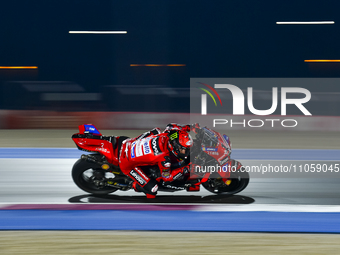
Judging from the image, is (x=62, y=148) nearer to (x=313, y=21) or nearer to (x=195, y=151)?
(x=195, y=151)

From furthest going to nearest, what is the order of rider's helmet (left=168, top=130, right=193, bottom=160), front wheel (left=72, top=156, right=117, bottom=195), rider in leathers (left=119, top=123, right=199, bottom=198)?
front wheel (left=72, top=156, right=117, bottom=195) → rider in leathers (left=119, top=123, right=199, bottom=198) → rider's helmet (left=168, top=130, right=193, bottom=160)

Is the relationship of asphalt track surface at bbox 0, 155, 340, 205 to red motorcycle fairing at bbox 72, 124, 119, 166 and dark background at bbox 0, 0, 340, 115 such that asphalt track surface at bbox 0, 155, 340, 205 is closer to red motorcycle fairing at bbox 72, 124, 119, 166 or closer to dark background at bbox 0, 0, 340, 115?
red motorcycle fairing at bbox 72, 124, 119, 166

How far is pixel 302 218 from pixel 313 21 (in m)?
13.8

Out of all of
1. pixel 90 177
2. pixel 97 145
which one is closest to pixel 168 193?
pixel 90 177

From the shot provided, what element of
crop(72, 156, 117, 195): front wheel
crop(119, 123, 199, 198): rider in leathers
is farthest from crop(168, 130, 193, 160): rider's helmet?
crop(72, 156, 117, 195): front wheel

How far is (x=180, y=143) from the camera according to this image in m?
4.93

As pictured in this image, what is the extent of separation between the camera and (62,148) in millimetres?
10180

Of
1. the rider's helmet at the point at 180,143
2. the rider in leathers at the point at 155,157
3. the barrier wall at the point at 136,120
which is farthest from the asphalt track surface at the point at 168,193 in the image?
the barrier wall at the point at 136,120

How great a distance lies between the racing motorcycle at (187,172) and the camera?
516 centimetres

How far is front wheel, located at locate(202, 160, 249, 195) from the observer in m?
5.35

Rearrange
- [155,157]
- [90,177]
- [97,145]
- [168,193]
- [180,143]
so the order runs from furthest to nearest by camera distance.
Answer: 1. [168,193]
2. [90,177]
3. [97,145]
4. [155,157]
5. [180,143]

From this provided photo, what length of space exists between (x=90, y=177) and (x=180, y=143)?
4.57ft

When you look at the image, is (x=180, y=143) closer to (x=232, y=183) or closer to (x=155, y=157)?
(x=155, y=157)

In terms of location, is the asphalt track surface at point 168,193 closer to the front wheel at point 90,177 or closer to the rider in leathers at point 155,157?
the front wheel at point 90,177
